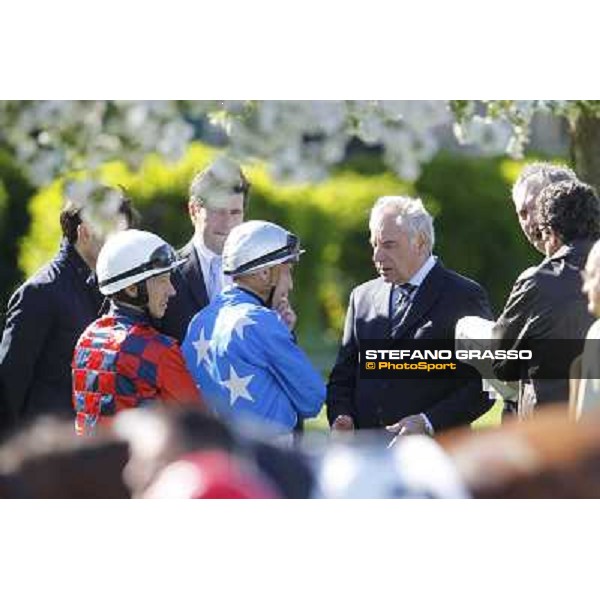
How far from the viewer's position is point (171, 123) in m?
6.96

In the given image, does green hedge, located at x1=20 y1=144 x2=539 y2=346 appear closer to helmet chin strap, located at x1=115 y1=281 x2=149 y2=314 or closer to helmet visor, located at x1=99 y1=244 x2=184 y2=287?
helmet visor, located at x1=99 y1=244 x2=184 y2=287

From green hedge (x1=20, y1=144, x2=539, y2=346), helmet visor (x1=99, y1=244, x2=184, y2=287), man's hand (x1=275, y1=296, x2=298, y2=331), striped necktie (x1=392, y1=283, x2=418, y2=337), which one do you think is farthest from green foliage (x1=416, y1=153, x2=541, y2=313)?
helmet visor (x1=99, y1=244, x2=184, y2=287)

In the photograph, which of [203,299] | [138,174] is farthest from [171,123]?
[203,299]

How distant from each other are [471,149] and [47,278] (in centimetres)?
181

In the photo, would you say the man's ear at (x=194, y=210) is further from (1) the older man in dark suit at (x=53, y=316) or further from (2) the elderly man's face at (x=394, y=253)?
(2) the elderly man's face at (x=394, y=253)

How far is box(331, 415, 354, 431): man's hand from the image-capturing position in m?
6.87

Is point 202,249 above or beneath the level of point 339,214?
beneath

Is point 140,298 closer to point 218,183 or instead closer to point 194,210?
point 194,210

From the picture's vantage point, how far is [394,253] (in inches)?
271

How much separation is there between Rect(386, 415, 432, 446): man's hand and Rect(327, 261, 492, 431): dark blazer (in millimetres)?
27

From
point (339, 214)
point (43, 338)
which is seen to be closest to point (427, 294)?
point (339, 214)

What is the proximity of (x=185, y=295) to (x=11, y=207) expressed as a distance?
83 cm

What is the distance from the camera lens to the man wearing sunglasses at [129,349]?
6.48 meters
